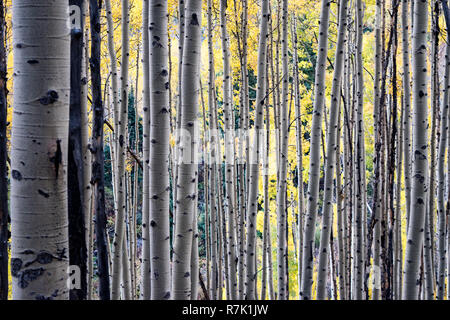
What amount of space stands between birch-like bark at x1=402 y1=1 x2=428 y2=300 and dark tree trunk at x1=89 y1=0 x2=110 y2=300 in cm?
197

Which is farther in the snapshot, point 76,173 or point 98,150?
point 98,150

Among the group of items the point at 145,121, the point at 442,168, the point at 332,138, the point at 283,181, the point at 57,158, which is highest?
the point at 145,121

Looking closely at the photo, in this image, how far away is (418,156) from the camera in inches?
92.1

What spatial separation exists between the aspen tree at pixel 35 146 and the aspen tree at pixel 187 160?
119 centimetres

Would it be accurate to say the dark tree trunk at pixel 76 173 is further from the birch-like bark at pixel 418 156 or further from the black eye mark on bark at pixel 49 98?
the birch-like bark at pixel 418 156

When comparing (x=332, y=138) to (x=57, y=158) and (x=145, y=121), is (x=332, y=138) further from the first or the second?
(x=57, y=158)

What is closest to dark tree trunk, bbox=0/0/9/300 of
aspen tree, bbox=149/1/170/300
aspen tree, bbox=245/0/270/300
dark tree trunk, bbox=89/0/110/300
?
dark tree trunk, bbox=89/0/110/300

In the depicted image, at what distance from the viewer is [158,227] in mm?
2285

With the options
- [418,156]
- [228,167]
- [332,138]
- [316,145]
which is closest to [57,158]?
[418,156]

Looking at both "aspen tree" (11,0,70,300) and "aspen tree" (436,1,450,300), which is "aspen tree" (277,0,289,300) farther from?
"aspen tree" (11,0,70,300)

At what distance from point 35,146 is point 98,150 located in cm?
173

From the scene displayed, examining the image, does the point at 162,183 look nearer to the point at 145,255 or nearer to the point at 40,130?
the point at 145,255

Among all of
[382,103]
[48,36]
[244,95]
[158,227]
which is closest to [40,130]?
[48,36]

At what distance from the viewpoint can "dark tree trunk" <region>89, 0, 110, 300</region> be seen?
2689mm
